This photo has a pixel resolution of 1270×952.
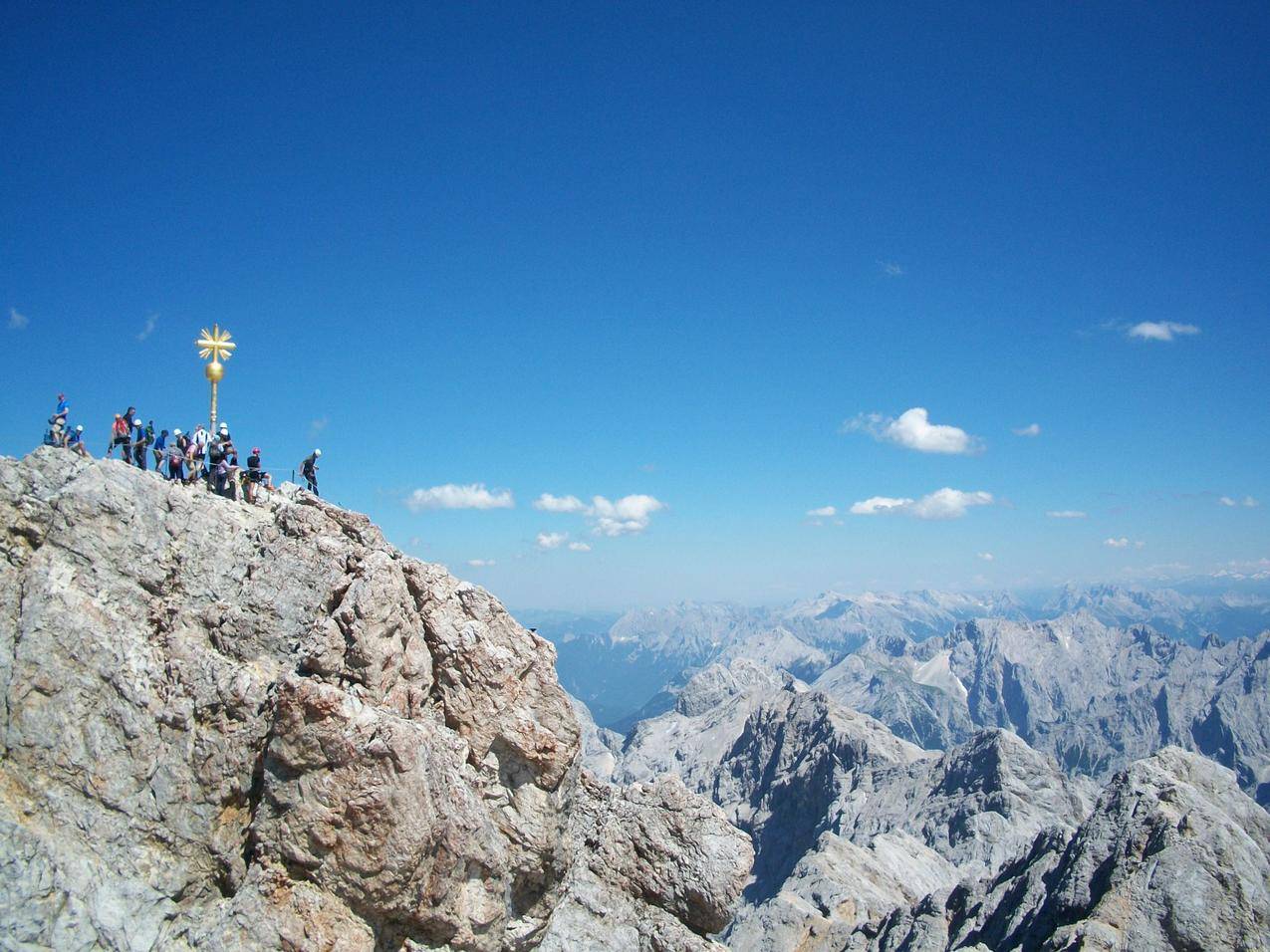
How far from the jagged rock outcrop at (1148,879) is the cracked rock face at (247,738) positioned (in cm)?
3387

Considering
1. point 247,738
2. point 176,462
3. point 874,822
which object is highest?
point 176,462

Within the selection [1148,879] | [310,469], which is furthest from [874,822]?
[310,469]

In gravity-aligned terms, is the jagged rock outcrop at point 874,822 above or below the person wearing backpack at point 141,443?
below

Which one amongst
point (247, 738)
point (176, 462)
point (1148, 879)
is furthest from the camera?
point (1148, 879)

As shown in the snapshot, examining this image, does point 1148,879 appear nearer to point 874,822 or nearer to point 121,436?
point 121,436

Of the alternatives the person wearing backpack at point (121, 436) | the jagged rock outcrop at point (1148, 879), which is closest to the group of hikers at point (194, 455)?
the person wearing backpack at point (121, 436)

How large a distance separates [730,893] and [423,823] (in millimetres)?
16606

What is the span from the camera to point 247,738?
2223 centimetres

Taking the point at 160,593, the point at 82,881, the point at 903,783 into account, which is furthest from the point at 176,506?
the point at 903,783

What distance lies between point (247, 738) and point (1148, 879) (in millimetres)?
47828

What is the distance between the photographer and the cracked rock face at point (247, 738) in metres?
20.1

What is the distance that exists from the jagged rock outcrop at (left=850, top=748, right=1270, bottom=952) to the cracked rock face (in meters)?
33.9

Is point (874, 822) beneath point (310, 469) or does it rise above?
beneath

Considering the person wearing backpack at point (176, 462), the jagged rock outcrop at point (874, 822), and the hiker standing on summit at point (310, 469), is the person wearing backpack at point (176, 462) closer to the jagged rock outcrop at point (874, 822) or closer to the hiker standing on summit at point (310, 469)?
the hiker standing on summit at point (310, 469)
